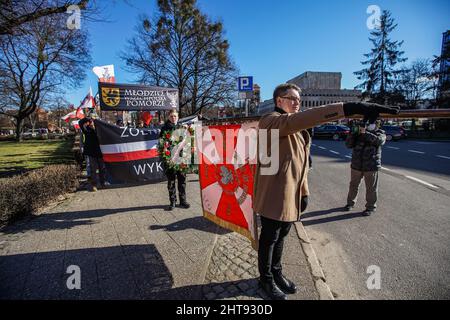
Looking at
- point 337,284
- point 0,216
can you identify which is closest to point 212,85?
point 0,216

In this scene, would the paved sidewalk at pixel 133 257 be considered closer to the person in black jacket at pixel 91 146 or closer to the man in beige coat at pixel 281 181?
the man in beige coat at pixel 281 181

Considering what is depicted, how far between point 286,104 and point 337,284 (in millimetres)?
2137

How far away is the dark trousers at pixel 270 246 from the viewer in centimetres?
234

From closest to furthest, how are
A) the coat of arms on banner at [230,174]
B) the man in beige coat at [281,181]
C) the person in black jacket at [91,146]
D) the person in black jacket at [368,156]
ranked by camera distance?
the man in beige coat at [281,181], the coat of arms on banner at [230,174], the person in black jacket at [368,156], the person in black jacket at [91,146]

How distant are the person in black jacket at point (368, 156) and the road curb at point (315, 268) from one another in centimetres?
188

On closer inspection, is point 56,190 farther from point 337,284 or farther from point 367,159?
point 367,159

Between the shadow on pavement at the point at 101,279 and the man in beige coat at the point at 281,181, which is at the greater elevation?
the man in beige coat at the point at 281,181

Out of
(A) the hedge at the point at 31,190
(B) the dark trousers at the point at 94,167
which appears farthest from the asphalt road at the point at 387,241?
(B) the dark trousers at the point at 94,167

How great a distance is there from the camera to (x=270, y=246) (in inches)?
95.6

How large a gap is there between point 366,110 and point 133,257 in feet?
10.3

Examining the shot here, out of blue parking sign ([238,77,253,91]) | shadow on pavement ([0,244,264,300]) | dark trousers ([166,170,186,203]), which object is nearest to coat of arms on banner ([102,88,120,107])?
dark trousers ([166,170,186,203])

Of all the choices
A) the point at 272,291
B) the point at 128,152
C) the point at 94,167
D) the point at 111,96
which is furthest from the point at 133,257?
the point at 111,96

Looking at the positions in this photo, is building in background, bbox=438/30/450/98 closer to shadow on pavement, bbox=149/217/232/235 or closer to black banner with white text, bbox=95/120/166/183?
black banner with white text, bbox=95/120/166/183

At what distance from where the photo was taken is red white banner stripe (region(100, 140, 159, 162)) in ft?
20.8
